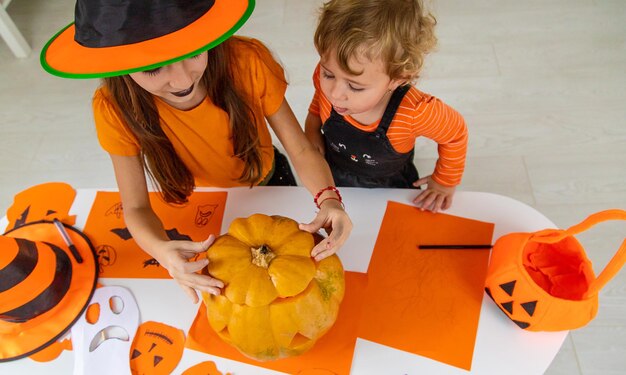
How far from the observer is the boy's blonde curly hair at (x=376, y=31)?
28.2 inches

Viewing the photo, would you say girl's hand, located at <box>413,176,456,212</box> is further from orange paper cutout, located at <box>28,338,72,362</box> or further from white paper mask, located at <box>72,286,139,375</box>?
orange paper cutout, located at <box>28,338,72,362</box>

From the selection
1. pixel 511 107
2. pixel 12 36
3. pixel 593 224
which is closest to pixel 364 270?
pixel 593 224

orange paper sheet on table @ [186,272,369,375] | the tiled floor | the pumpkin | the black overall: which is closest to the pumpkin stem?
the pumpkin

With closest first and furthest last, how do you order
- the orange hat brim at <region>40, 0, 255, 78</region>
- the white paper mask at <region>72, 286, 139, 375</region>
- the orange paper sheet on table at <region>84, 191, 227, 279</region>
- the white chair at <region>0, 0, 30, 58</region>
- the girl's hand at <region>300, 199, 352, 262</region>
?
1. the orange hat brim at <region>40, 0, 255, 78</region>
2. the girl's hand at <region>300, 199, 352, 262</region>
3. the white paper mask at <region>72, 286, 139, 375</region>
4. the orange paper sheet on table at <region>84, 191, 227, 279</region>
5. the white chair at <region>0, 0, 30, 58</region>

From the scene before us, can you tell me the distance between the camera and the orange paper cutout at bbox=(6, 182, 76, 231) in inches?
36.2

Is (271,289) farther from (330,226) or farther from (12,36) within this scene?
(12,36)

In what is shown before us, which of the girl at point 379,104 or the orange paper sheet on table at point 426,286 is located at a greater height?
the girl at point 379,104

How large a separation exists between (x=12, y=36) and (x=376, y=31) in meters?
1.90

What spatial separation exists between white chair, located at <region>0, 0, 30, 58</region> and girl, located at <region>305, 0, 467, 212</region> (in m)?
1.59

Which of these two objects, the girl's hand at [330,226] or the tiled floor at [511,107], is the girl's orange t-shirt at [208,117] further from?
the tiled floor at [511,107]

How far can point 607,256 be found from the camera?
1.36 meters

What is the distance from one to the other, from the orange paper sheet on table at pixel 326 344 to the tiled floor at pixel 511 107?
762 mm

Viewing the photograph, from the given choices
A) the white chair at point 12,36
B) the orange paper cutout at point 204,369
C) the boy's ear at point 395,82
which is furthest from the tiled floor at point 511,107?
the orange paper cutout at point 204,369

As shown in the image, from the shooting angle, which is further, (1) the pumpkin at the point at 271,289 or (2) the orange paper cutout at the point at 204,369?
(2) the orange paper cutout at the point at 204,369
